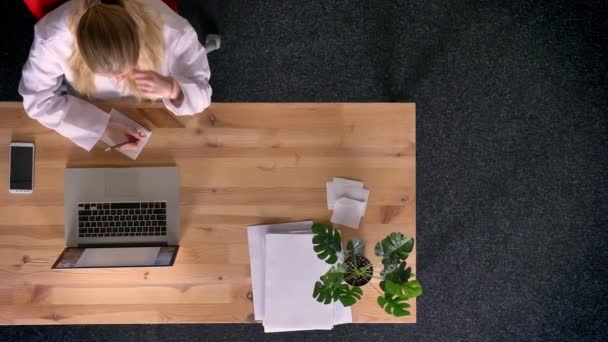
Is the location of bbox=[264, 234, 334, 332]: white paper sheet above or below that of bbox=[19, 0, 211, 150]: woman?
below

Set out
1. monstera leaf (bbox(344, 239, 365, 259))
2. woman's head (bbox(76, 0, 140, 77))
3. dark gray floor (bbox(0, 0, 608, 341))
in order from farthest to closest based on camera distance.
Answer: dark gray floor (bbox(0, 0, 608, 341))
monstera leaf (bbox(344, 239, 365, 259))
woman's head (bbox(76, 0, 140, 77))

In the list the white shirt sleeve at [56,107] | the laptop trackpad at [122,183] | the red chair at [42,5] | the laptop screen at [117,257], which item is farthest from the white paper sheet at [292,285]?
the red chair at [42,5]

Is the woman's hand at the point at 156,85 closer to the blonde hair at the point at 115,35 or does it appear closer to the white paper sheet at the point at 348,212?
the blonde hair at the point at 115,35

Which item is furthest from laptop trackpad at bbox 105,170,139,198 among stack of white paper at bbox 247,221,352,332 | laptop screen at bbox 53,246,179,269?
stack of white paper at bbox 247,221,352,332

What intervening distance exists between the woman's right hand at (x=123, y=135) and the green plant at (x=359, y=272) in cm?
53

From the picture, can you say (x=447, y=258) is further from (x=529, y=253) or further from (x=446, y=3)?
(x=446, y=3)

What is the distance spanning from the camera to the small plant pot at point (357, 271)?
1157mm

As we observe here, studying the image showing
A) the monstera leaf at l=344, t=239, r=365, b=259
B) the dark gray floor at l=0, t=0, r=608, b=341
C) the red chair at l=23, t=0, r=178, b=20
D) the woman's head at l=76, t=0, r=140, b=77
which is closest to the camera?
the woman's head at l=76, t=0, r=140, b=77

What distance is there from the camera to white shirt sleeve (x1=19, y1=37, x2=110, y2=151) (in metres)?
1.09

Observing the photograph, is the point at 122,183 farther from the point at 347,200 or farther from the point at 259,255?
the point at 347,200

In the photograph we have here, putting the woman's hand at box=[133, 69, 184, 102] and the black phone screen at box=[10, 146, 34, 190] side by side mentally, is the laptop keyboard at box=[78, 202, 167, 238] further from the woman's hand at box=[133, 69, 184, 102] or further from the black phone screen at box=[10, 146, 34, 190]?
the woman's hand at box=[133, 69, 184, 102]

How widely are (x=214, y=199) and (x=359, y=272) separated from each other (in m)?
0.44

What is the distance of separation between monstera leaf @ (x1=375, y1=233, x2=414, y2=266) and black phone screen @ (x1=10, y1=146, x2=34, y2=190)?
3.12 feet

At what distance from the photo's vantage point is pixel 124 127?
3.87 feet
